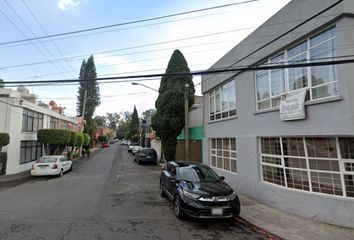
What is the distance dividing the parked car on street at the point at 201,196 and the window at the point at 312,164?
2172mm

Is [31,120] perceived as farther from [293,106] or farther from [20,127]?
[293,106]

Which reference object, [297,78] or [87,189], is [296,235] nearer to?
[297,78]

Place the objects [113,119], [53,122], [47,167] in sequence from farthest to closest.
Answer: [113,119] → [53,122] → [47,167]

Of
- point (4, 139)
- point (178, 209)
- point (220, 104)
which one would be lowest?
point (178, 209)

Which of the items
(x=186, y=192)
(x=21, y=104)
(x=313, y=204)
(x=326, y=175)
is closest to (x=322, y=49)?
(x=326, y=175)

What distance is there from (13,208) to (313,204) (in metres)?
9.38

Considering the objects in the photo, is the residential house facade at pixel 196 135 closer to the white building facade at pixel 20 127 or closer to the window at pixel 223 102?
the window at pixel 223 102

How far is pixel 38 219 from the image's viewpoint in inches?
300

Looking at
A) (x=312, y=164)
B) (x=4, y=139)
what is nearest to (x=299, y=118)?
(x=312, y=164)

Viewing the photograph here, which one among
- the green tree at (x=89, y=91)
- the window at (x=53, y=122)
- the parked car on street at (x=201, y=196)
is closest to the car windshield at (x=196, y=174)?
the parked car on street at (x=201, y=196)

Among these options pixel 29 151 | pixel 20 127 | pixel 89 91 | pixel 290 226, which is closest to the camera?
pixel 290 226

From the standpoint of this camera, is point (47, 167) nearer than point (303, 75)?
No

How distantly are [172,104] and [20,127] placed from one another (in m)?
11.7

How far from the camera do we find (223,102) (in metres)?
14.0
